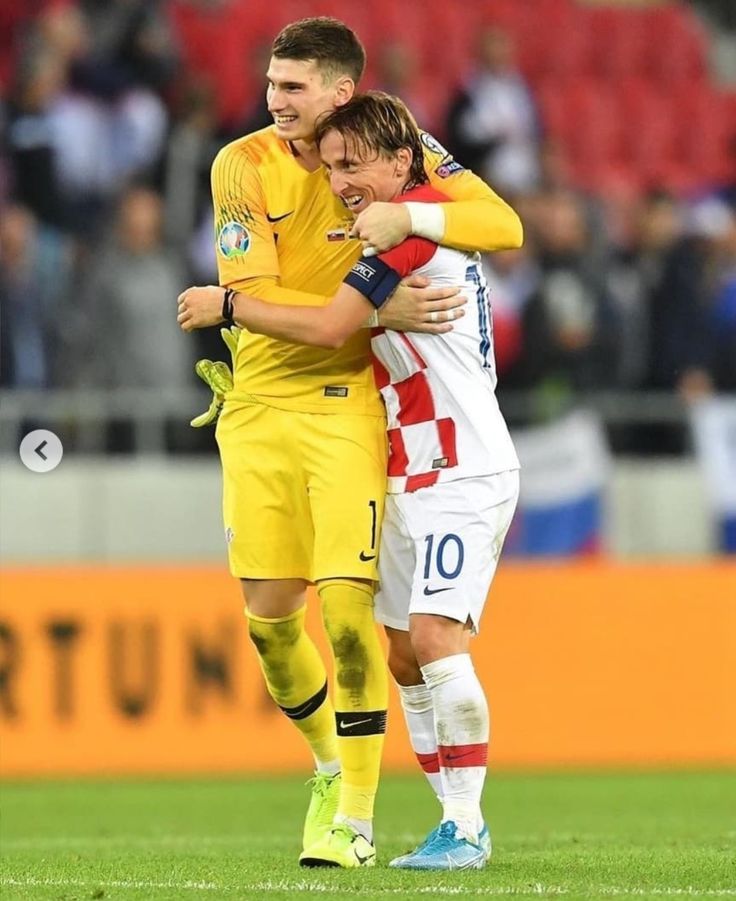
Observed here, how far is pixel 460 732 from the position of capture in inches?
243

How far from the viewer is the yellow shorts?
650cm

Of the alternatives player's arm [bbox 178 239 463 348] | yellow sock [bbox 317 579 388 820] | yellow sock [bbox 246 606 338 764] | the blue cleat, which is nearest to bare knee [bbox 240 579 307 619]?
yellow sock [bbox 246 606 338 764]

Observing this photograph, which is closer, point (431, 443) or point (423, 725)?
point (431, 443)

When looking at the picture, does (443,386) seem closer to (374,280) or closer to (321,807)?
(374,280)

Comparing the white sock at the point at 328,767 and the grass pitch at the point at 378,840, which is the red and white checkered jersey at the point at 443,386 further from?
the grass pitch at the point at 378,840

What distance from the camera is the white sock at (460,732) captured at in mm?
6152

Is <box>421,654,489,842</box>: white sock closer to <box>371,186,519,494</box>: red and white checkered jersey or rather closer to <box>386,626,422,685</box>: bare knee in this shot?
<box>386,626,422,685</box>: bare knee

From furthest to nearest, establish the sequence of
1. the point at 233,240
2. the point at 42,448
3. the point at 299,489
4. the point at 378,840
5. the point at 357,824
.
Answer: the point at 42,448 < the point at 378,840 < the point at 299,489 < the point at 233,240 < the point at 357,824

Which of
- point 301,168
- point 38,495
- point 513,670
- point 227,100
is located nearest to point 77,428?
point 38,495

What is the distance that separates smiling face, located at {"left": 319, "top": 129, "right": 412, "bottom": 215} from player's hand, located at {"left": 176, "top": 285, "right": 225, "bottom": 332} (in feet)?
1.67

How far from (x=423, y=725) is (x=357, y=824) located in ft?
1.49

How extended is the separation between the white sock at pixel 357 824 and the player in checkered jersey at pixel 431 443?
24 centimetres

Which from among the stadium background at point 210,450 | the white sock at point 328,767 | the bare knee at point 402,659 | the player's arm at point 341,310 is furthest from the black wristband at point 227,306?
the stadium background at point 210,450

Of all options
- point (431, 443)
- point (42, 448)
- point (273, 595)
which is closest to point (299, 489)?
point (273, 595)
